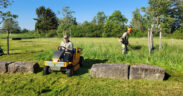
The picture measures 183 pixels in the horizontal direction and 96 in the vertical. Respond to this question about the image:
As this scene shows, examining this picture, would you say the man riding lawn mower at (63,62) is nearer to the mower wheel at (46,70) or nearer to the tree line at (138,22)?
the mower wheel at (46,70)

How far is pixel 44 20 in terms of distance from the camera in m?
54.0

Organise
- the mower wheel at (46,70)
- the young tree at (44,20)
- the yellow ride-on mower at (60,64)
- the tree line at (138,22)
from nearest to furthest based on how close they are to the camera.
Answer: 1. the yellow ride-on mower at (60,64)
2. the mower wheel at (46,70)
3. the tree line at (138,22)
4. the young tree at (44,20)

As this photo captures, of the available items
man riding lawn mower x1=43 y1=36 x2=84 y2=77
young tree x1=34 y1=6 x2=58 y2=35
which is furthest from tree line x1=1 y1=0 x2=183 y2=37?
man riding lawn mower x1=43 y1=36 x2=84 y2=77

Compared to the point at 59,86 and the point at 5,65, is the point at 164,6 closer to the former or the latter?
the point at 59,86

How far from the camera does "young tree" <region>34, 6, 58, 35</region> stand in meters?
53.5

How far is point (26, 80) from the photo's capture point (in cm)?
465

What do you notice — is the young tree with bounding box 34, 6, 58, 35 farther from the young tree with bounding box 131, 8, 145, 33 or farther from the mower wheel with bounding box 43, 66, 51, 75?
the mower wheel with bounding box 43, 66, 51, 75

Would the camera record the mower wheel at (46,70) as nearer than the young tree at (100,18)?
Yes

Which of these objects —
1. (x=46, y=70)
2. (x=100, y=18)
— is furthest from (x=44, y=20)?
(x=46, y=70)

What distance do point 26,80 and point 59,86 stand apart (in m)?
1.24

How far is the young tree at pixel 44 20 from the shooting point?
53469mm

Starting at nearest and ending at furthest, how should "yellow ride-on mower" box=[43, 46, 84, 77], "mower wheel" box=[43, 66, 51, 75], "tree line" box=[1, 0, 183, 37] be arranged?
"yellow ride-on mower" box=[43, 46, 84, 77]
"mower wheel" box=[43, 66, 51, 75]
"tree line" box=[1, 0, 183, 37]

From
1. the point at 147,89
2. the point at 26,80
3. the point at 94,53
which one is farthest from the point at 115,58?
the point at 26,80

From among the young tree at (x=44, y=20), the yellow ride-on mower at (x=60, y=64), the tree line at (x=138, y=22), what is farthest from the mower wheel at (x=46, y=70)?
the young tree at (x=44, y=20)
